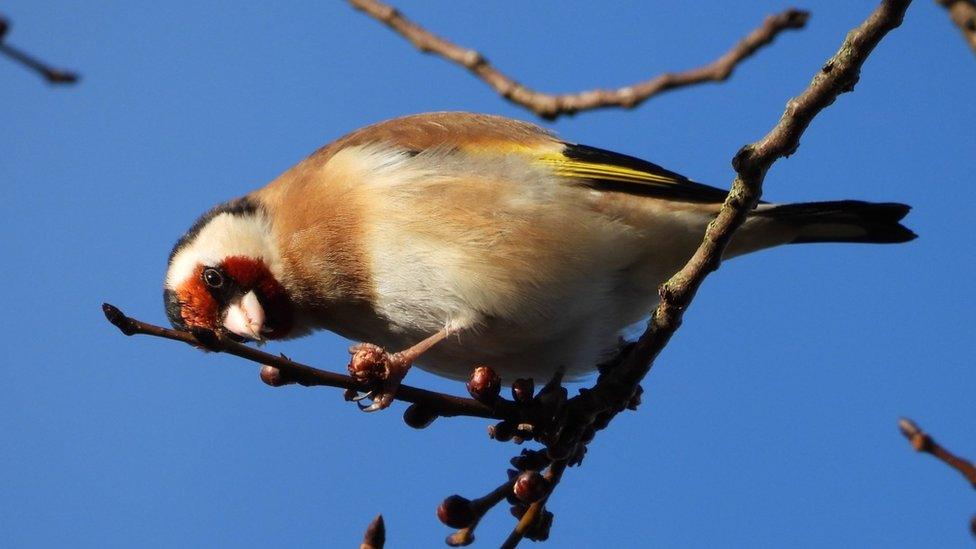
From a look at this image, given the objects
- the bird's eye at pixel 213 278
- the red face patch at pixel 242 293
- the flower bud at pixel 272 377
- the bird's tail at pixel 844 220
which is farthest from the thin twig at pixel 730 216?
the bird's eye at pixel 213 278

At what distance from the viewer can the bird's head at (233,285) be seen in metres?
5.13

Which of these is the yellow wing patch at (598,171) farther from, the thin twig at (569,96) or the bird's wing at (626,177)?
the thin twig at (569,96)

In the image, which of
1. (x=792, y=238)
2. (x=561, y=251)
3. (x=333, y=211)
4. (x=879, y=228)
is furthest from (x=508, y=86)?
(x=879, y=228)

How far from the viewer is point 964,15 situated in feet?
8.54

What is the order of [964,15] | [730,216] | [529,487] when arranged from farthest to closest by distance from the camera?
[529,487]
[730,216]
[964,15]

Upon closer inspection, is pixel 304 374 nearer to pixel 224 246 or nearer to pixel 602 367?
pixel 602 367

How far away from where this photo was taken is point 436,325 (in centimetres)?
473

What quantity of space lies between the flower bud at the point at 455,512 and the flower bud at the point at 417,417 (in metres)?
0.29

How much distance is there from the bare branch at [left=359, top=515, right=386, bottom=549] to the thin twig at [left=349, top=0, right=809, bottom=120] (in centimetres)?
157

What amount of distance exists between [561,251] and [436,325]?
67 cm

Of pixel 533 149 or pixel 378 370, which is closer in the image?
pixel 378 370

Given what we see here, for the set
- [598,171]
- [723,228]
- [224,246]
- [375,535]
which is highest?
[598,171]

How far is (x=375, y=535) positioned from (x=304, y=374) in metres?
0.65

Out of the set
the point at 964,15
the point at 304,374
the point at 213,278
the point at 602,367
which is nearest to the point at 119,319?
the point at 304,374
